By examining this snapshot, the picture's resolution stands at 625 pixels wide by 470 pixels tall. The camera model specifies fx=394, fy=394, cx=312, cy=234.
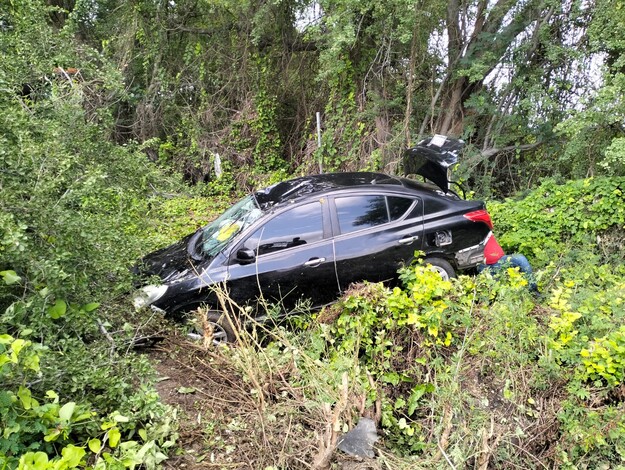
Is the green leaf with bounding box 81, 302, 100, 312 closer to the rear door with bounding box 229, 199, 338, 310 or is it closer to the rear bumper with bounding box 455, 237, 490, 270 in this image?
the rear door with bounding box 229, 199, 338, 310

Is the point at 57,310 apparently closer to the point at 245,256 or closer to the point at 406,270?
the point at 245,256

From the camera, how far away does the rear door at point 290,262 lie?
3.81 m

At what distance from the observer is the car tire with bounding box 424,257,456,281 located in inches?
173

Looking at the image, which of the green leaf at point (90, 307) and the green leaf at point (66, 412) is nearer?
the green leaf at point (66, 412)

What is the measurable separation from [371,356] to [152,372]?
1.66 meters

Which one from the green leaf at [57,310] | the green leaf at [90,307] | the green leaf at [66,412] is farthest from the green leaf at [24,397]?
the green leaf at [90,307]

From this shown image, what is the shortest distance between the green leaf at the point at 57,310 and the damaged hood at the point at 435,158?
384cm

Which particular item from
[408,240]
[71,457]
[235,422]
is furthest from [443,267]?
[71,457]

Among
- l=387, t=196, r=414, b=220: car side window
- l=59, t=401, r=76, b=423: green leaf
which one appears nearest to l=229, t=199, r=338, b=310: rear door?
l=387, t=196, r=414, b=220: car side window

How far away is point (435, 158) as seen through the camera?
179 inches

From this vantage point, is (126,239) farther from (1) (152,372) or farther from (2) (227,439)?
(2) (227,439)

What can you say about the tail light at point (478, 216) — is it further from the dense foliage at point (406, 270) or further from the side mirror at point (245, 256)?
the side mirror at point (245, 256)

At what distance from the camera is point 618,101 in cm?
484

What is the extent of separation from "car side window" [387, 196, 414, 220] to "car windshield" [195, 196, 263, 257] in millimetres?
1397
